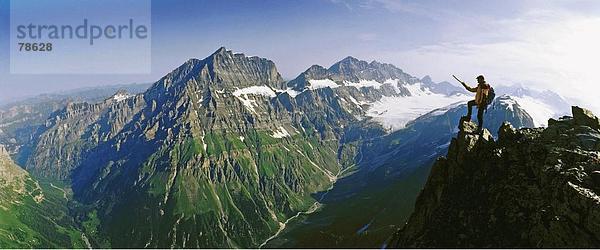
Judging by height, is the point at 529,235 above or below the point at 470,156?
below

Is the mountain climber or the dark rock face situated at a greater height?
the mountain climber

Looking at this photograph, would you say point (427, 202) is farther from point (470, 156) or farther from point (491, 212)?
point (491, 212)

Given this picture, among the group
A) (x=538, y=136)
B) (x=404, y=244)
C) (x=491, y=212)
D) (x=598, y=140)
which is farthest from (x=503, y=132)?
(x=404, y=244)

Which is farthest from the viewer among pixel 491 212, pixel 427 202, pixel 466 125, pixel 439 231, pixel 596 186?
pixel 466 125

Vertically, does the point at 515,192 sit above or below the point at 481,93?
below

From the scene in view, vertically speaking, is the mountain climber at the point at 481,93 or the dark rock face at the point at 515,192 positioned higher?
the mountain climber at the point at 481,93

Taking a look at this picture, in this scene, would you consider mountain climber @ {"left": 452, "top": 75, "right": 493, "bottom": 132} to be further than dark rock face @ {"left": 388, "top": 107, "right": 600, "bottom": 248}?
Yes

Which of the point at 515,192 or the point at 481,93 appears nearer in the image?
the point at 515,192

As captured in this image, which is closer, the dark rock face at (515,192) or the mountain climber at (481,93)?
the dark rock face at (515,192)
